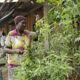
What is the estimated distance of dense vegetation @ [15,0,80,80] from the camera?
4.33 feet

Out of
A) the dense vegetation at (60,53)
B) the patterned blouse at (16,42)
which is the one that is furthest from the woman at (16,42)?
the dense vegetation at (60,53)

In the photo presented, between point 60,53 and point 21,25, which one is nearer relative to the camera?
point 60,53

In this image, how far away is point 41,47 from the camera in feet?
5.43

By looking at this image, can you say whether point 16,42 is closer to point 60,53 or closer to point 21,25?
point 21,25

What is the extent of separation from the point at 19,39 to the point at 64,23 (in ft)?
4.10

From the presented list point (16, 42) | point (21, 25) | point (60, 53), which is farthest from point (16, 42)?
point (60, 53)

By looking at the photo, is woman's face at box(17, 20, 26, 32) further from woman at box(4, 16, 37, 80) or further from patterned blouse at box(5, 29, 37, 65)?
A: patterned blouse at box(5, 29, 37, 65)

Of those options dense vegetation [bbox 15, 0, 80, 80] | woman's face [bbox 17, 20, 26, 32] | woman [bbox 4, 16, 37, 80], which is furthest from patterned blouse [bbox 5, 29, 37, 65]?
dense vegetation [bbox 15, 0, 80, 80]

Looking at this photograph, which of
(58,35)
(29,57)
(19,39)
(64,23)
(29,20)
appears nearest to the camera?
(64,23)

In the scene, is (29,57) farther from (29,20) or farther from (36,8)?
(29,20)

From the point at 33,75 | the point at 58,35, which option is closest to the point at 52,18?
the point at 58,35

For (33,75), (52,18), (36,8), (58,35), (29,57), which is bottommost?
(33,75)

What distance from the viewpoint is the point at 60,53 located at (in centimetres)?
146

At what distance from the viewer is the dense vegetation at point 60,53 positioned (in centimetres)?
132
